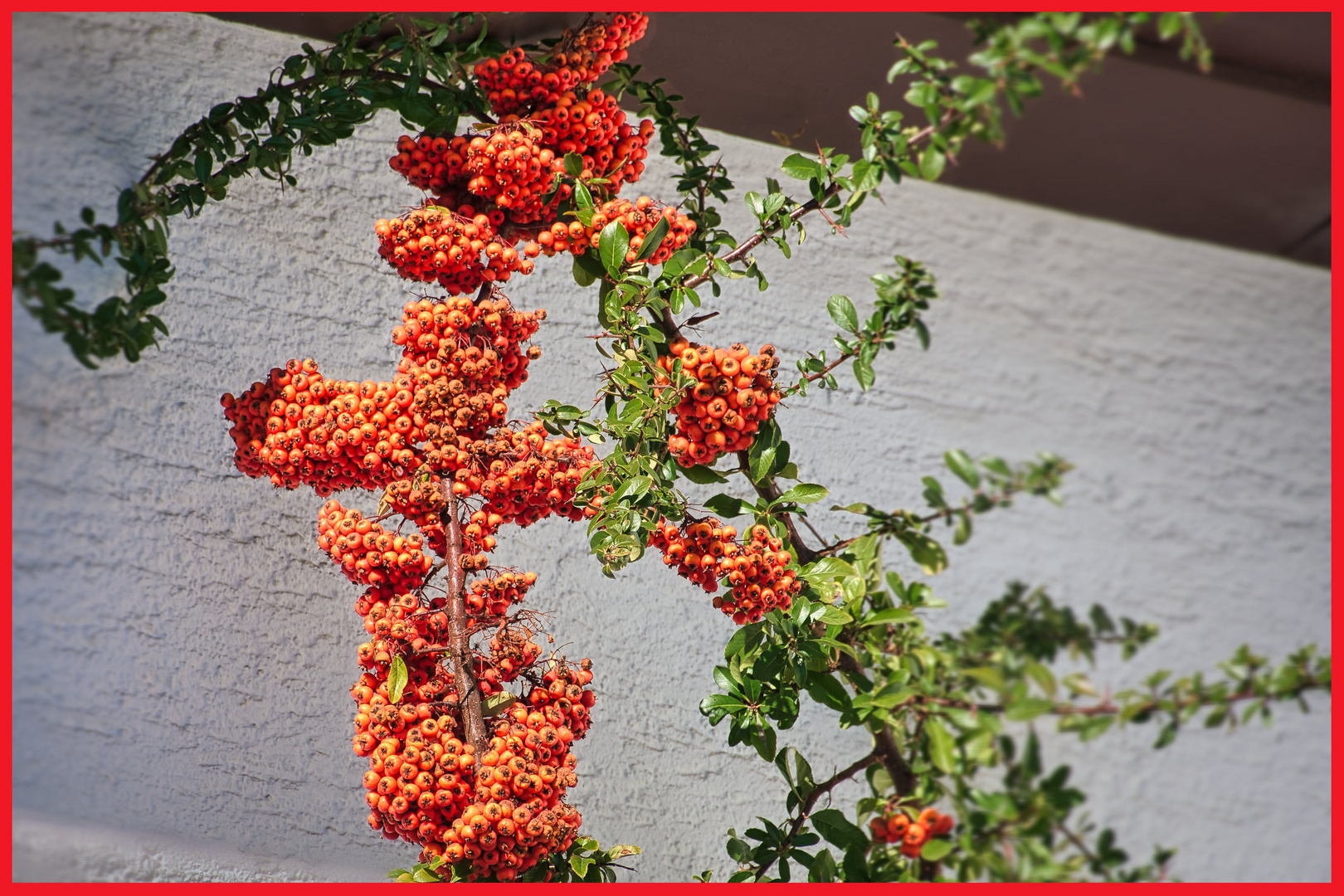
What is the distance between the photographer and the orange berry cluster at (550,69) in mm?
761

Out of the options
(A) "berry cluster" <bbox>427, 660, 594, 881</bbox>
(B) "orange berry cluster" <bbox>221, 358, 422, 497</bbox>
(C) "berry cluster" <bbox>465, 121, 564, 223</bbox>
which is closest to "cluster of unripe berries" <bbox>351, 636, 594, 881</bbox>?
(A) "berry cluster" <bbox>427, 660, 594, 881</bbox>

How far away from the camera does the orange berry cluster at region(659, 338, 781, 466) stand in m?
0.67

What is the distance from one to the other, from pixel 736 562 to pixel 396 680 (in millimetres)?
252

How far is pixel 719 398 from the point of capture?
26.5 inches

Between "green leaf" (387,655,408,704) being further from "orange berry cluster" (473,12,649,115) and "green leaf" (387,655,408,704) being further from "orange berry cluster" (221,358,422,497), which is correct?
"orange berry cluster" (473,12,649,115)

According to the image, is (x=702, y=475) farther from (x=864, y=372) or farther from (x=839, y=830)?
(x=839, y=830)

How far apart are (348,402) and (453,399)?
8 centimetres

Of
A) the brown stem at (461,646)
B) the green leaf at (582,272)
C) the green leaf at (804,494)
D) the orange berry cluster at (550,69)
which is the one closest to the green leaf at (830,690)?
the green leaf at (804,494)

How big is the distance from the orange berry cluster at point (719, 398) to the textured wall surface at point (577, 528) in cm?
29

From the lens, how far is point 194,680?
0.88m

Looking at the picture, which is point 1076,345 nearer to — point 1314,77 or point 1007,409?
point 1007,409

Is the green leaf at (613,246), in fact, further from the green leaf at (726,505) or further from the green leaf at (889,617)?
the green leaf at (889,617)

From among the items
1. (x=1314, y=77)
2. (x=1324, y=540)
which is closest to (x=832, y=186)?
(x=1314, y=77)

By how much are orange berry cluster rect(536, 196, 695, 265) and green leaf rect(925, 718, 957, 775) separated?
38cm
